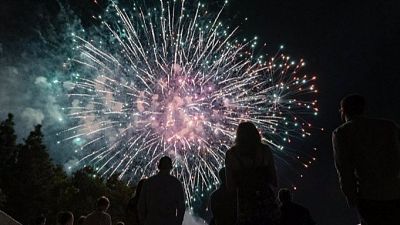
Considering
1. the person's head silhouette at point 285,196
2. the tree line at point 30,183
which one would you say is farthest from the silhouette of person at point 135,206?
the tree line at point 30,183

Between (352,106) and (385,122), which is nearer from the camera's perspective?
(385,122)

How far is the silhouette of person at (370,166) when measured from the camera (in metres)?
3.83

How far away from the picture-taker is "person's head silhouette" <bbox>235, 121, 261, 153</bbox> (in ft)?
15.4

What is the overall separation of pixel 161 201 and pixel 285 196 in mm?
2089

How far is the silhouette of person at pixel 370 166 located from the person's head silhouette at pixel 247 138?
33.2 inches

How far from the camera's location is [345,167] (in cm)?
400

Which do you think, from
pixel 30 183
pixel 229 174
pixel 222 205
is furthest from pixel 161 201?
pixel 30 183

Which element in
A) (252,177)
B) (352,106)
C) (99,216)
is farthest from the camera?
(99,216)

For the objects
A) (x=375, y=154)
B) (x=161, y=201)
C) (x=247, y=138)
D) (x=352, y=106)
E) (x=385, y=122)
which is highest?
(x=352, y=106)

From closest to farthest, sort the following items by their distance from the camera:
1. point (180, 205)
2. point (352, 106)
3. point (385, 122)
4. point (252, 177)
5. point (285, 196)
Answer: point (385, 122)
point (352, 106)
point (252, 177)
point (180, 205)
point (285, 196)

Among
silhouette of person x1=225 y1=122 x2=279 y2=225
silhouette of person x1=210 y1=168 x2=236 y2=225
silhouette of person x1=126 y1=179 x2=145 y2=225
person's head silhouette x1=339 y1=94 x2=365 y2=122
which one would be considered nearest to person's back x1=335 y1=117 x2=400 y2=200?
person's head silhouette x1=339 y1=94 x2=365 y2=122

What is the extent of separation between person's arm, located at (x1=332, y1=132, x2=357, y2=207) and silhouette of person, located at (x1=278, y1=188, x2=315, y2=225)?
114 inches

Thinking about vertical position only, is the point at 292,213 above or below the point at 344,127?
below

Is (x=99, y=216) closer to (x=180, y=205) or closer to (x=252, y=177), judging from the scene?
(x=180, y=205)
